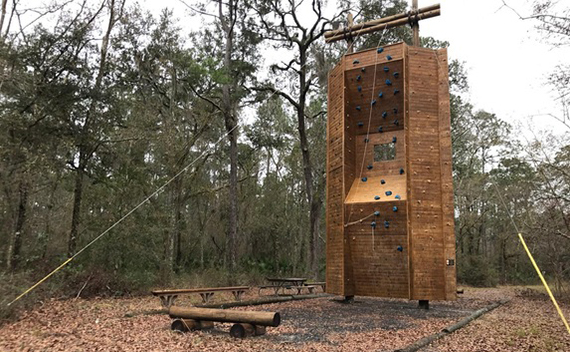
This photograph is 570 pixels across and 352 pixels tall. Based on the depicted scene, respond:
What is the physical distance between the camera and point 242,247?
973 inches

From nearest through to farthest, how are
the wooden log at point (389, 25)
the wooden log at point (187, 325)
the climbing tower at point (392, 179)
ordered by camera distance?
the wooden log at point (187, 325) < the climbing tower at point (392, 179) < the wooden log at point (389, 25)

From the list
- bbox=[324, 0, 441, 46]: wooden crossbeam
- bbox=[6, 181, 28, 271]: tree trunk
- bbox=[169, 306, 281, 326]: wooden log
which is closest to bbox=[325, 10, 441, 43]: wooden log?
bbox=[324, 0, 441, 46]: wooden crossbeam

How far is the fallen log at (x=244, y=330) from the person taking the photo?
6.11 metres

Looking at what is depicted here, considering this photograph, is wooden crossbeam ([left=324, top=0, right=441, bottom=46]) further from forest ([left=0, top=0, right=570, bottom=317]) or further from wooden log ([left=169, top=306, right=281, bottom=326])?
wooden log ([left=169, top=306, right=281, bottom=326])

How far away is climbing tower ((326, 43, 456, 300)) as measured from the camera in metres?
9.56

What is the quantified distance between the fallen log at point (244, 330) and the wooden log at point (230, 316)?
131 mm

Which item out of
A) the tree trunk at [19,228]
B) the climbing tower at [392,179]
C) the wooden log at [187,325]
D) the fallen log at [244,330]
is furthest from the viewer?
the tree trunk at [19,228]

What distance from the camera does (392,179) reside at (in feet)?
33.7

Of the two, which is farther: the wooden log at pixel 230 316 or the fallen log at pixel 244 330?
the fallen log at pixel 244 330

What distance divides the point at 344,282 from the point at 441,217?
2.98 m

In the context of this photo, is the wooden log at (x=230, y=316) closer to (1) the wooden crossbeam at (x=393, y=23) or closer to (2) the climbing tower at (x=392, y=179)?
(2) the climbing tower at (x=392, y=179)

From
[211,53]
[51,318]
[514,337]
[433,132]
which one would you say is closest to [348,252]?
[433,132]

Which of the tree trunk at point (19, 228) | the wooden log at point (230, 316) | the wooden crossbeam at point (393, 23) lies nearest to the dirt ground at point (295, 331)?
the wooden log at point (230, 316)

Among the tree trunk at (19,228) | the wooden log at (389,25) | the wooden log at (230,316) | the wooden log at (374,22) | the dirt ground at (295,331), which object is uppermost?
the wooden log at (374,22)
